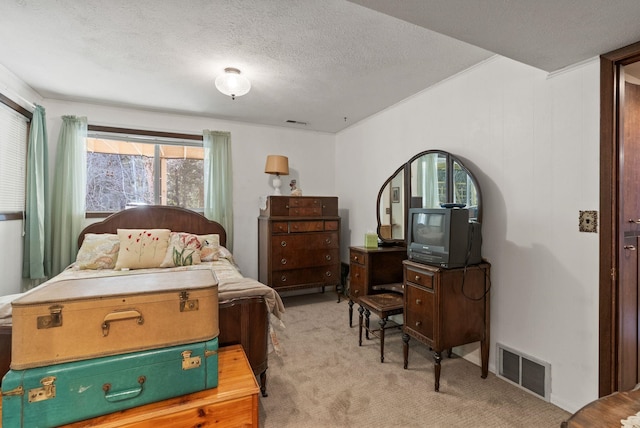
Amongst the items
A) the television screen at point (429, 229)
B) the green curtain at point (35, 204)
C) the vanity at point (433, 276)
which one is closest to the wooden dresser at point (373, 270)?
the vanity at point (433, 276)

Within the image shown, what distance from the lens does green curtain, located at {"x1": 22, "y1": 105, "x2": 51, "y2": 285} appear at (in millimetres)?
2902

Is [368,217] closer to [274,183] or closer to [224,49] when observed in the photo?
[274,183]

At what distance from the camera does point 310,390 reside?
6.74ft

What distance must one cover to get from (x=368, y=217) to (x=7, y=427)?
3432 millimetres

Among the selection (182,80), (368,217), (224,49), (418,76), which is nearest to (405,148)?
(418,76)

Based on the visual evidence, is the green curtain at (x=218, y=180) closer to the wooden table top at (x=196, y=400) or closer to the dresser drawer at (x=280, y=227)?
the dresser drawer at (x=280, y=227)

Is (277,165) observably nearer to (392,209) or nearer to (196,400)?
(392,209)

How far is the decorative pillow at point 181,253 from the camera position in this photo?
9.67 ft

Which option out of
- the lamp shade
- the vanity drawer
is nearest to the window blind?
the lamp shade

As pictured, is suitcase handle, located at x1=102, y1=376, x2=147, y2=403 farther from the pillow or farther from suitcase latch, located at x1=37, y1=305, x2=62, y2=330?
the pillow

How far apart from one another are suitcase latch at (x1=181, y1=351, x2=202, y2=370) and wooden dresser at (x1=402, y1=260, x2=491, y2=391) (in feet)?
5.11

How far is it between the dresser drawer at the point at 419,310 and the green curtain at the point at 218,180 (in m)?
2.44

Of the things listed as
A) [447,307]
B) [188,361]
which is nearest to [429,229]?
[447,307]

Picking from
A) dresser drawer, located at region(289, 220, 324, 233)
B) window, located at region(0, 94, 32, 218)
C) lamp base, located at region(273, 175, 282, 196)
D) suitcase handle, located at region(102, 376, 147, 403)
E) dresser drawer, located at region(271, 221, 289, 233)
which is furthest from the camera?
lamp base, located at region(273, 175, 282, 196)
